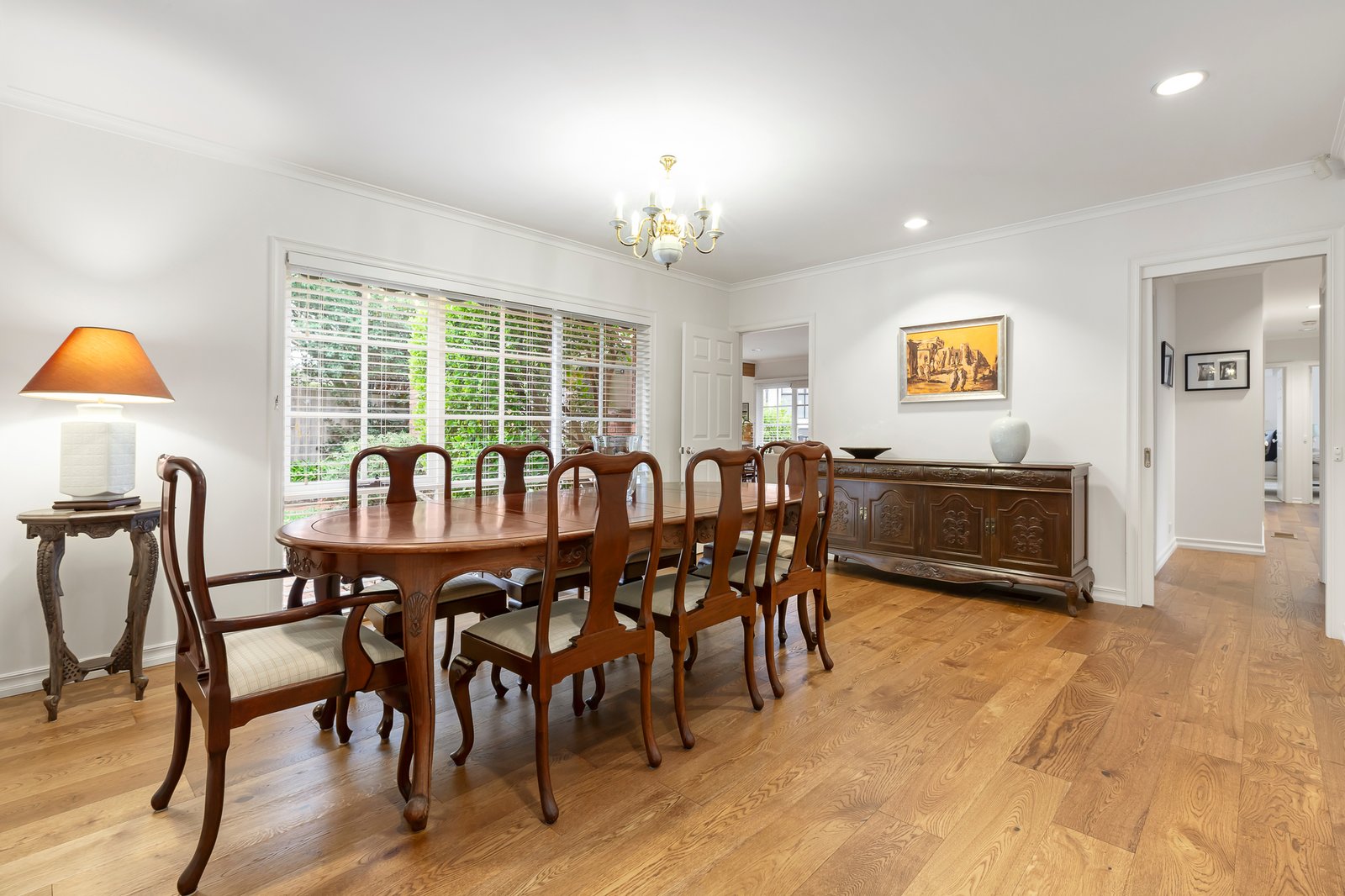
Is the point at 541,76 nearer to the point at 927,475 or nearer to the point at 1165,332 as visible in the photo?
the point at 927,475

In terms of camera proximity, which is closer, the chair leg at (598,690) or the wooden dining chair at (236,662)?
the wooden dining chair at (236,662)

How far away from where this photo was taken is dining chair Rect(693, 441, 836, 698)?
104 inches

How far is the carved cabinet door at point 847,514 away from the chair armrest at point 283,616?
364cm

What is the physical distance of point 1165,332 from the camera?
5.12 m

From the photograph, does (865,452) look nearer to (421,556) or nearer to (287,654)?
(421,556)

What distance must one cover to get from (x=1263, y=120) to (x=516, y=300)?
418 cm

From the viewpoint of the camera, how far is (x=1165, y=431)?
523 centimetres

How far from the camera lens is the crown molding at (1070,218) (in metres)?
3.49

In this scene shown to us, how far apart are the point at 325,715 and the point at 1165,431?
20.4 ft

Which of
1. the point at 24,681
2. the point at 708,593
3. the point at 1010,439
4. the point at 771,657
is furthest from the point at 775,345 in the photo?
the point at 24,681

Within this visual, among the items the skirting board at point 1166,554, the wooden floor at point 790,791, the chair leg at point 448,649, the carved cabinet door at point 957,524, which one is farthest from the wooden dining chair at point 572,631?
the skirting board at point 1166,554

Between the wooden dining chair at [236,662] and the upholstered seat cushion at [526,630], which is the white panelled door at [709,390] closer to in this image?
the upholstered seat cushion at [526,630]

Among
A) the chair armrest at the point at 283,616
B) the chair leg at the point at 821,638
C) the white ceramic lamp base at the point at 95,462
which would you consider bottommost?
the chair leg at the point at 821,638

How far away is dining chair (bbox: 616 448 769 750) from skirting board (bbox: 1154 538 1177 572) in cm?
414
